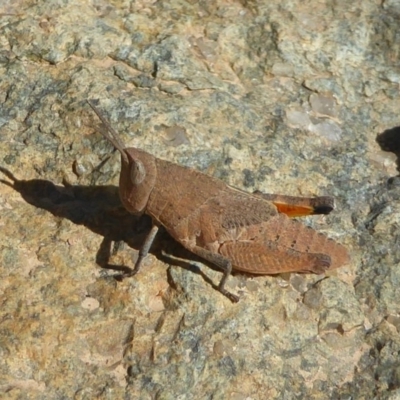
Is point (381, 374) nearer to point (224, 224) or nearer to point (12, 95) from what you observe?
point (224, 224)

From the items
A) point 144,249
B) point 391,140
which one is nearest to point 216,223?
point 144,249

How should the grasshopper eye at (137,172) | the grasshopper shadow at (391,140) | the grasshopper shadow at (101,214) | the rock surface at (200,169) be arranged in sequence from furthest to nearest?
the grasshopper shadow at (391,140) < the grasshopper shadow at (101,214) < the grasshopper eye at (137,172) < the rock surface at (200,169)

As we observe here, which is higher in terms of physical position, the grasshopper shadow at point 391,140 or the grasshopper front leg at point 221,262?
the grasshopper shadow at point 391,140

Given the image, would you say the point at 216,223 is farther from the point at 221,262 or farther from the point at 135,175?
the point at 135,175

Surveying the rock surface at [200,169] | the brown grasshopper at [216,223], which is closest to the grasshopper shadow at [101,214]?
the rock surface at [200,169]

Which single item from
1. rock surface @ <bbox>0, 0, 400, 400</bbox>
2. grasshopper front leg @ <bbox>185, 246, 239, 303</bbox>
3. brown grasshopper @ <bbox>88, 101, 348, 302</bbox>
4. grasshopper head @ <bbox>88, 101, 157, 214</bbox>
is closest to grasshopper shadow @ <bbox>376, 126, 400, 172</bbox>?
rock surface @ <bbox>0, 0, 400, 400</bbox>

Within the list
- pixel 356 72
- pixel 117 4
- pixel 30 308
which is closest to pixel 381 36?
pixel 356 72

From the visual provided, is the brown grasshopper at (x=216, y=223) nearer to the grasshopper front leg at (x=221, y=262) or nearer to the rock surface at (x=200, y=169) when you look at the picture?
the grasshopper front leg at (x=221, y=262)
